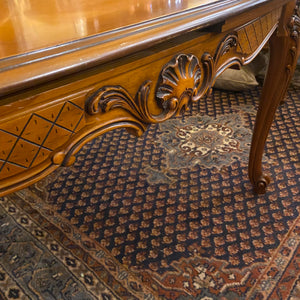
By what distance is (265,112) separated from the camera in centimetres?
110

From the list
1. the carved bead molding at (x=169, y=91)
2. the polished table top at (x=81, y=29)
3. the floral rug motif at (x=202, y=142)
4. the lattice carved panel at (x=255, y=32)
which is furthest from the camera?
the floral rug motif at (x=202, y=142)

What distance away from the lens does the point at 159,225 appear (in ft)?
3.68

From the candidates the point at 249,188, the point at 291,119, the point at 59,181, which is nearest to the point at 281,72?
the point at 249,188

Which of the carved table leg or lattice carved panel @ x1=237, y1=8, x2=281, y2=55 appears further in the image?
the carved table leg

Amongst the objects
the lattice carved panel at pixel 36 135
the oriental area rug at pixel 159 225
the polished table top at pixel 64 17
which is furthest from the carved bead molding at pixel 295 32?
the lattice carved panel at pixel 36 135

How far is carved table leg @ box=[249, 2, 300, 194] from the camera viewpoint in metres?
0.94

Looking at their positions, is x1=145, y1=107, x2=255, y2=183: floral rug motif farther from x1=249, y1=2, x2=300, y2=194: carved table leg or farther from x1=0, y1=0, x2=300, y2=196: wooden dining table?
x1=0, y1=0, x2=300, y2=196: wooden dining table

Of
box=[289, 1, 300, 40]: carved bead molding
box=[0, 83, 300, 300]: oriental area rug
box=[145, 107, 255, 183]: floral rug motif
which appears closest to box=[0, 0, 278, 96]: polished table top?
box=[289, 1, 300, 40]: carved bead molding

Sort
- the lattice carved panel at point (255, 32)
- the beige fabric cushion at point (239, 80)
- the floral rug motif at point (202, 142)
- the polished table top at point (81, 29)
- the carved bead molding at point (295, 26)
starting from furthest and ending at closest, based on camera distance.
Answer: the beige fabric cushion at point (239, 80)
the floral rug motif at point (202, 142)
the carved bead molding at point (295, 26)
the lattice carved panel at point (255, 32)
the polished table top at point (81, 29)

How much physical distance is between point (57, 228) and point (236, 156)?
77 cm

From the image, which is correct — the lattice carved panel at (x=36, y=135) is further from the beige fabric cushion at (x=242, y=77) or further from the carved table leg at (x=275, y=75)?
the beige fabric cushion at (x=242, y=77)

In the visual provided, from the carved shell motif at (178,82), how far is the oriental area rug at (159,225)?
52 cm

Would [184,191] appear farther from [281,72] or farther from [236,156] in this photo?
[281,72]

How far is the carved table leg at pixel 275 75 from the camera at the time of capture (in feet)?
3.10
